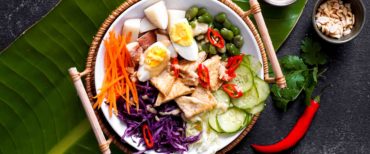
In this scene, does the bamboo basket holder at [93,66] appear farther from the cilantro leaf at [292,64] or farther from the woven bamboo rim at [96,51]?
the cilantro leaf at [292,64]

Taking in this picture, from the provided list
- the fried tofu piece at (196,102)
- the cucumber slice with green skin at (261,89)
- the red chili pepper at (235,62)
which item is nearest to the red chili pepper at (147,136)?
the fried tofu piece at (196,102)

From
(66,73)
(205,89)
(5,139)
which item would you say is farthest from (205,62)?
(5,139)

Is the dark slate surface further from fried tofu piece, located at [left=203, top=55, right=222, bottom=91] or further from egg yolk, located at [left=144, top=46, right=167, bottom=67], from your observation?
egg yolk, located at [left=144, top=46, right=167, bottom=67]

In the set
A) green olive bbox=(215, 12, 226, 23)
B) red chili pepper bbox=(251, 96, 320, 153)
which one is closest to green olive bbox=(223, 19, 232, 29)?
green olive bbox=(215, 12, 226, 23)

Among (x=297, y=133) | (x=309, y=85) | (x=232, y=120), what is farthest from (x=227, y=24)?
(x=297, y=133)

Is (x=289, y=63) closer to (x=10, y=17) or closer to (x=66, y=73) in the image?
(x=66, y=73)

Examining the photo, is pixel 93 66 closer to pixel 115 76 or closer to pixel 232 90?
pixel 115 76
